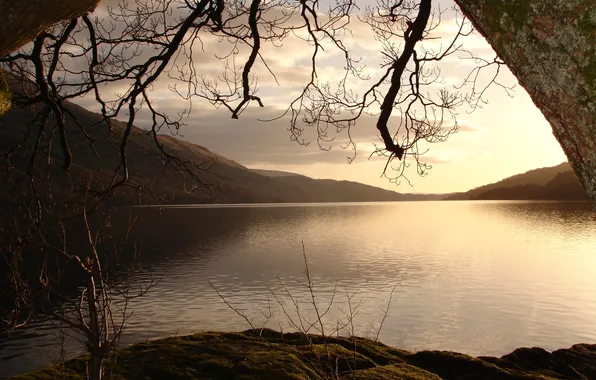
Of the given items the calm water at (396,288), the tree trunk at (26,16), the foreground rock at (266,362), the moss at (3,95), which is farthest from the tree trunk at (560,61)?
the calm water at (396,288)

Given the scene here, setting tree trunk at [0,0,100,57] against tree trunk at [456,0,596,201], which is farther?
tree trunk at [0,0,100,57]

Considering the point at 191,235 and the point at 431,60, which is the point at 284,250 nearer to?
the point at 191,235

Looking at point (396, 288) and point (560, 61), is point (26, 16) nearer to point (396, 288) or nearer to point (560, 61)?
point (560, 61)

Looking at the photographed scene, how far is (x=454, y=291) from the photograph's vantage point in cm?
3644

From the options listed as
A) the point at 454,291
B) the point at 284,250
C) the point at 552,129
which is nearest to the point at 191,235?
the point at 284,250

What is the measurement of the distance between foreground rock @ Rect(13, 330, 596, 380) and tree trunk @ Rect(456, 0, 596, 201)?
4.93 meters

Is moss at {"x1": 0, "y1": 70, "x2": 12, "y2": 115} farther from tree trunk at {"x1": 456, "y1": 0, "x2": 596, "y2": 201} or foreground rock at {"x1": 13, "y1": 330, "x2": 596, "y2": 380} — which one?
foreground rock at {"x1": 13, "y1": 330, "x2": 596, "y2": 380}

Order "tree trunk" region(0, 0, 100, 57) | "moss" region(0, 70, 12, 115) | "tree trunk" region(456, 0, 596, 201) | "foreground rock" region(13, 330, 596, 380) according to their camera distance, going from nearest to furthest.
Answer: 1. "tree trunk" region(456, 0, 596, 201)
2. "tree trunk" region(0, 0, 100, 57)
3. "moss" region(0, 70, 12, 115)
4. "foreground rock" region(13, 330, 596, 380)

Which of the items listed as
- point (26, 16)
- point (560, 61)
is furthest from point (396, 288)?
point (560, 61)

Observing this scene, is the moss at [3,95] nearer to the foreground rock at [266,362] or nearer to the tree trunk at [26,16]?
the tree trunk at [26,16]

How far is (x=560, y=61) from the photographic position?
54.2 inches

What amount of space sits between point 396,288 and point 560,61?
3554cm

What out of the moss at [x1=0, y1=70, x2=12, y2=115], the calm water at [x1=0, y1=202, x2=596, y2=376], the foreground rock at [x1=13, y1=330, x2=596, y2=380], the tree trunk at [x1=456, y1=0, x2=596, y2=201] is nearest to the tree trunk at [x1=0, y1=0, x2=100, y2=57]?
the moss at [x1=0, y1=70, x2=12, y2=115]

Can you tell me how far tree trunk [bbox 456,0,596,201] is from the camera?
4.34 ft
